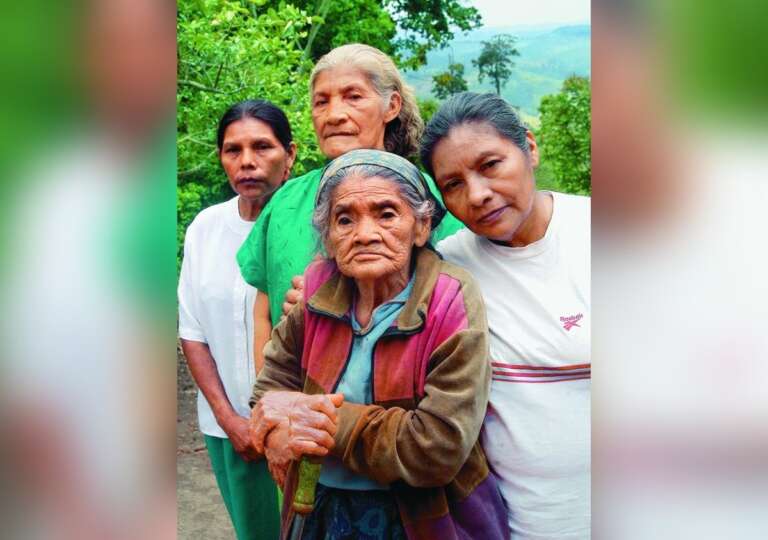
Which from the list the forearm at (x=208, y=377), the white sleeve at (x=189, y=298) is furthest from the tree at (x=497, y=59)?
the forearm at (x=208, y=377)

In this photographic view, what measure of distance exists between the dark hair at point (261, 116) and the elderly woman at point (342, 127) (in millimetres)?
134

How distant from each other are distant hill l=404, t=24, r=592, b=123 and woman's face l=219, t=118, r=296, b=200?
54 centimetres

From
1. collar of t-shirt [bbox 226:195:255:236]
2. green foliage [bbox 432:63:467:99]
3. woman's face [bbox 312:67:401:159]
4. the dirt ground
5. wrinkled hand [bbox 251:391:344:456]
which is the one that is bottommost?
the dirt ground

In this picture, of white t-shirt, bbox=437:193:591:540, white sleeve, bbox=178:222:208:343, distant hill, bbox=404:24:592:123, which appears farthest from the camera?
white sleeve, bbox=178:222:208:343

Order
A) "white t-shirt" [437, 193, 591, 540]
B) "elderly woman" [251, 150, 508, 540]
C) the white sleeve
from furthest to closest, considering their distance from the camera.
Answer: the white sleeve, "white t-shirt" [437, 193, 591, 540], "elderly woman" [251, 150, 508, 540]

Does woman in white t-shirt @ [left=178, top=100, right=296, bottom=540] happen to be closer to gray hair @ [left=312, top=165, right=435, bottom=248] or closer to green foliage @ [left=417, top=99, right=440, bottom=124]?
gray hair @ [left=312, top=165, right=435, bottom=248]

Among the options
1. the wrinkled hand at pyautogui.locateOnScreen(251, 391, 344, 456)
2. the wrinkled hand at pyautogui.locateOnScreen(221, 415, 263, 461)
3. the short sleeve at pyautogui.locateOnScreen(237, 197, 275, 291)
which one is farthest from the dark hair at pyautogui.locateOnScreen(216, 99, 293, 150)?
the wrinkled hand at pyautogui.locateOnScreen(221, 415, 263, 461)

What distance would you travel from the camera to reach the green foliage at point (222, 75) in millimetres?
3084

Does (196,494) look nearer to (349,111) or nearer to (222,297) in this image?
(222,297)

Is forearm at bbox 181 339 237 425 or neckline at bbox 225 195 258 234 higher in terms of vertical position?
neckline at bbox 225 195 258 234

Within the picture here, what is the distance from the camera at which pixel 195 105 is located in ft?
10.4

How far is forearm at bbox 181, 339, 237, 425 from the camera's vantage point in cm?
313

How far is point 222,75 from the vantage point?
3.18 m
